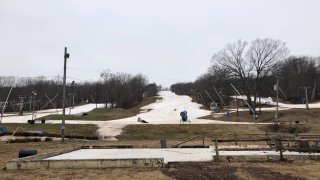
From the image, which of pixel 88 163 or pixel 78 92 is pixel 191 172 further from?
pixel 78 92

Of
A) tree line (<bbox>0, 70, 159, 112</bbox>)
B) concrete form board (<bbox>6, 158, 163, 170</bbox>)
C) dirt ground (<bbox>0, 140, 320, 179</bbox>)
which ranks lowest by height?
dirt ground (<bbox>0, 140, 320, 179</bbox>)

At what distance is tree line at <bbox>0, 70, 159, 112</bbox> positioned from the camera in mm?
119562

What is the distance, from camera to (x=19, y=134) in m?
41.8

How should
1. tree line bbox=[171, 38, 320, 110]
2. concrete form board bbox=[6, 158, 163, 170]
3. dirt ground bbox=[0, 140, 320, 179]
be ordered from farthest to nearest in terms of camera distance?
tree line bbox=[171, 38, 320, 110] → concrete form board bbox=[6, 158, 163, 170] → dirt ground bbox=[0, 140, 320, 179]

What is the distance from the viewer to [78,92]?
156 metres

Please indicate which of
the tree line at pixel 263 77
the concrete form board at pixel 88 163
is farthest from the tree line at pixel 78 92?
the concrete form board at pixel 88 163

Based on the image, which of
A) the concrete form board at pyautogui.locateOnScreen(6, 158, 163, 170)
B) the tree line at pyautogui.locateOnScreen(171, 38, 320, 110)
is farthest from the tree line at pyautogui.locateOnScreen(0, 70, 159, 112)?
the concrete form board at pyautogui.locateOnScreen(6, 158, 163, 170)

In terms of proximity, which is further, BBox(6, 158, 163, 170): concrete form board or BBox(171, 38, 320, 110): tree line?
BBox(171, 38, 320, 110): tree line

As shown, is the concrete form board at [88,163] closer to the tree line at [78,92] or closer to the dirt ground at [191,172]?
the dirt ground at [191,172]

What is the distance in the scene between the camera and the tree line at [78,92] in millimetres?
119562

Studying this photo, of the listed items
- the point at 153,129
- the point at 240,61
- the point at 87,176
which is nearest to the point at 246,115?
the point at 240,61

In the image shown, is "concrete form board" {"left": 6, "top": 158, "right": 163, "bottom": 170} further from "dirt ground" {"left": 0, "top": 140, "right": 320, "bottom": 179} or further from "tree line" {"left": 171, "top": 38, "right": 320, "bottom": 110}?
"tree line" {"left": 171, "top": 38, "right": 320, "bottom": 110}

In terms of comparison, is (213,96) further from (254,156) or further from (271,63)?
(254,156)

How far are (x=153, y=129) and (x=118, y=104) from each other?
248 feet
